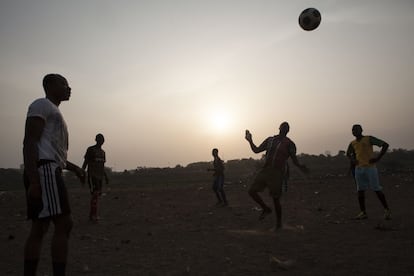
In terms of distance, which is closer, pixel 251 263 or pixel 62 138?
pixel 62 138

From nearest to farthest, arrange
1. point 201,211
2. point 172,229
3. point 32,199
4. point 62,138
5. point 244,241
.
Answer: point 32,199
point 62,138
point 244,241
point 172,229
point 201,211

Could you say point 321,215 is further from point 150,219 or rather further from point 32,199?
point 32,199

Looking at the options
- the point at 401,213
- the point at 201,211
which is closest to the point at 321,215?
the point at 401,213

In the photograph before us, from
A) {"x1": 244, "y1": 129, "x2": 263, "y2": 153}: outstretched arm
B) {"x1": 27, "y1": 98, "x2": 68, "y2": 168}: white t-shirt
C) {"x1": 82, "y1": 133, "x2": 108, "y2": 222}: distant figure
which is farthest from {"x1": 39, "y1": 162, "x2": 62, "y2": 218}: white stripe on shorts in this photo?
{"x1": 82, "y1": 133, "x2": 108, "y2": 222}: distant figure

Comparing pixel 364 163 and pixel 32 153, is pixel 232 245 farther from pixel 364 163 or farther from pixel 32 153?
pixel 364 163

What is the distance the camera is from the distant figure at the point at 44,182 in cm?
364

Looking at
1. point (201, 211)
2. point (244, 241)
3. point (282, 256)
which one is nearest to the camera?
point (282, 256)

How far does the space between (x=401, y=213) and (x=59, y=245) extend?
8706 mm

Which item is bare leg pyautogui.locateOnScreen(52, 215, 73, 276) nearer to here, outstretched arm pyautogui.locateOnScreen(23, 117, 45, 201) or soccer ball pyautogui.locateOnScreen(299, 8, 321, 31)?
outstretched arm pyautogui.locateOnScreen(23, 117, 45, 201)

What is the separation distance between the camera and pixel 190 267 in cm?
515

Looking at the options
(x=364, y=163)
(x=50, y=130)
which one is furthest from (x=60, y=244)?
(x=364, y=163)

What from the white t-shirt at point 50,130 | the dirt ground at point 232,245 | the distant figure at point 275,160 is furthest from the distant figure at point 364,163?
the white t-shirt at point 50,130

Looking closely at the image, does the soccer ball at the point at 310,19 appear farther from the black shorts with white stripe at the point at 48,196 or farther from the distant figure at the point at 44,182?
the black shorts with white stripe at the point at 48,196

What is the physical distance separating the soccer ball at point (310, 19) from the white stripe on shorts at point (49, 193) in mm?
8227
